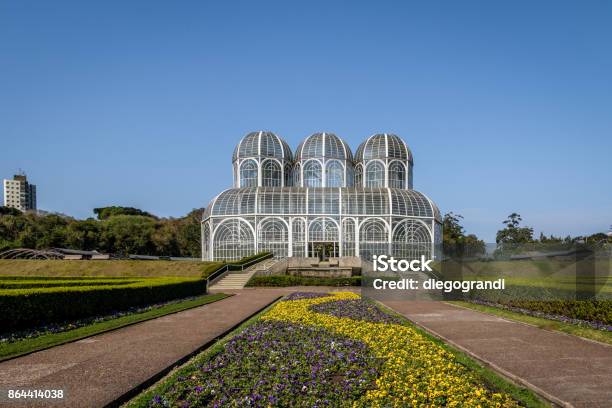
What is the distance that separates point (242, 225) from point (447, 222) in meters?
48.0

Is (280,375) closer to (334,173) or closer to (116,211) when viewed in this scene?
(334,173)

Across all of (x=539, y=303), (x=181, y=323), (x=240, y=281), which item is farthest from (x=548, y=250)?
(x=240, y=281)

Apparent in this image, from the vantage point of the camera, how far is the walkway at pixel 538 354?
27.7 ft

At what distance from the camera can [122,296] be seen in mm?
21500

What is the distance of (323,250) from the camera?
52.8 m

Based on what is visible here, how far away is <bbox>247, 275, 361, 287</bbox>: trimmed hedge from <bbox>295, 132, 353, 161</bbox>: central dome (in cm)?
2667

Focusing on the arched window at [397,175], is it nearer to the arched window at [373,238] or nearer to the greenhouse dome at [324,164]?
the greenhouse dome at [324,164]

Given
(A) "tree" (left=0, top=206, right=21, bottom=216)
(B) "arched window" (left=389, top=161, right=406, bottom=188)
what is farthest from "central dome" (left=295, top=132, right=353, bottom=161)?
(A) "tree" (left=0, top=206, right=21, bottom=216)

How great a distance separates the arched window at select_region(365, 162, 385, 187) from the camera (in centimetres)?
6153

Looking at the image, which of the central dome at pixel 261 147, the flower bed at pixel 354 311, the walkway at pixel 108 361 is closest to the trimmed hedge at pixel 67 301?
the walkway at pixel 108 361

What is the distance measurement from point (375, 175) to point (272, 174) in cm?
1382

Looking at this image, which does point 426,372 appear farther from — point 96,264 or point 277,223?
point 277,223

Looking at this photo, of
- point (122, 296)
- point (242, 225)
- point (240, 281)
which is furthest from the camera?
point (242, 225)

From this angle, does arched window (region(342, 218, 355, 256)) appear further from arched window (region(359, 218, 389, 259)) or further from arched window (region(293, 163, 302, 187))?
arched window (region(293, 163, 302, 187))
